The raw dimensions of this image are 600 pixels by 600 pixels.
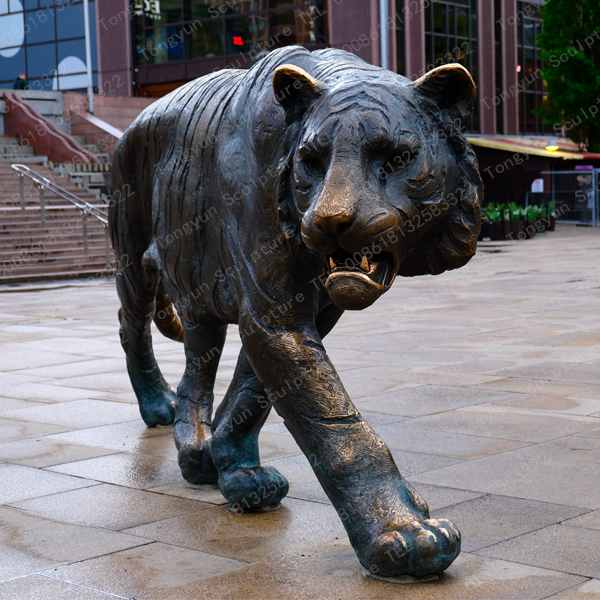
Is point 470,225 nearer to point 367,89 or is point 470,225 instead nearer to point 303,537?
point 367,89

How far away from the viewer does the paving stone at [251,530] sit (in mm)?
3377

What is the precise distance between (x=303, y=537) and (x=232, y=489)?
17.1 inches

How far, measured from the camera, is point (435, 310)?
36.6 ft

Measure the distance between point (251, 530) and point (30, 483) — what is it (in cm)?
128

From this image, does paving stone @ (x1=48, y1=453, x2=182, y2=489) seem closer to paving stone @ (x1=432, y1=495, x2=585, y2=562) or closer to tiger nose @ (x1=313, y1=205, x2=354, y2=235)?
paving stone @ (x1=432, y1=495, x2=585, y2=562)

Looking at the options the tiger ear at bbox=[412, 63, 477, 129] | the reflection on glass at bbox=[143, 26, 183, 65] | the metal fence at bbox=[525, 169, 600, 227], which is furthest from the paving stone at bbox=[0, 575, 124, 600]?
the reflection on glass at bbox=[143, 26, 183, 65]

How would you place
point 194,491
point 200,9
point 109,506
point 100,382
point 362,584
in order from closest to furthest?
point 362,584 < point 109,506 < point 194,491 < point 100,382 < point 200,9

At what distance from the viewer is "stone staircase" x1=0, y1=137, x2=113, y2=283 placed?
17500mm

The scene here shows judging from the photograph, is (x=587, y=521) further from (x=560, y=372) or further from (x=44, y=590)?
(x=560, y=372)

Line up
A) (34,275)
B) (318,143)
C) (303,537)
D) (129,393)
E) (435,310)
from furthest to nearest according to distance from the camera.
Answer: (34,275), (435,310), (129,393), (303,537), (318,143)

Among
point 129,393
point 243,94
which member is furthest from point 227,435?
point 129,393

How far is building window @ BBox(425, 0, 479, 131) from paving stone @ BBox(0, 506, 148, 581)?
31.5 meters

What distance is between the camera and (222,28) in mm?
35000

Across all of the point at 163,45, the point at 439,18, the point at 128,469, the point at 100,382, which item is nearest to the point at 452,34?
the point at 439,18
